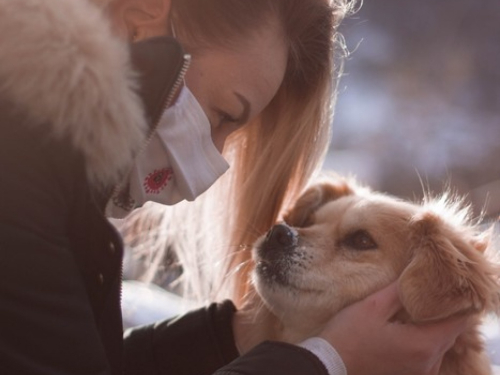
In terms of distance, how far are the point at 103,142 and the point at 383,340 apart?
0.77 metres

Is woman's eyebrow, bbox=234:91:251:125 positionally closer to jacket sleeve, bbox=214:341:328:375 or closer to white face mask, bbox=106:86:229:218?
white face mask, bbox=106:86:229:218

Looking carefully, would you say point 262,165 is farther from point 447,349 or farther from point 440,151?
point 440,151

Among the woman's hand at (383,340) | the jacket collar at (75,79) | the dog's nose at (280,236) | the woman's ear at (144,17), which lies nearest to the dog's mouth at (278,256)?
the dog's nose at (280,236)

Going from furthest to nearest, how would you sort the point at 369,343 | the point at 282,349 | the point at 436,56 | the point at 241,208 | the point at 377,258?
the point at 436,56 < the point at 241,208 < the point at 377,258 < the point at 369,343 < the point at 282,349

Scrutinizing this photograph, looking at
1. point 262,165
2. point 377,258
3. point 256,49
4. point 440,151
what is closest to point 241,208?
point 262,165

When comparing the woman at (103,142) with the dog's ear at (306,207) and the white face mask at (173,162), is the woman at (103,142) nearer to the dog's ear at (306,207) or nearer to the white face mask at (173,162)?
the white face mask at (173,162)

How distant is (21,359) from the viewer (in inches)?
42.5

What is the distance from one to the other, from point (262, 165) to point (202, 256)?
0.38 m

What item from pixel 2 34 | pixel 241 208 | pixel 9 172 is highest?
pixel 2 34

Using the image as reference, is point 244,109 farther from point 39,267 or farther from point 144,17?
point 39,267

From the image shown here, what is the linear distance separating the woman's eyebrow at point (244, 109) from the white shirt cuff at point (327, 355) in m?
0.54

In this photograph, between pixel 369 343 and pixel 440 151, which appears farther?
pixel 440 151

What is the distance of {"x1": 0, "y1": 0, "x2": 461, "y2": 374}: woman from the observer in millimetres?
1106

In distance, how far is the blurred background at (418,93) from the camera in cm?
576
